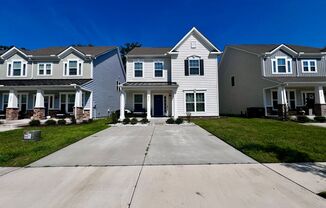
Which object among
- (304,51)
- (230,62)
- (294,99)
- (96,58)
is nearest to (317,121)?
(294,99)

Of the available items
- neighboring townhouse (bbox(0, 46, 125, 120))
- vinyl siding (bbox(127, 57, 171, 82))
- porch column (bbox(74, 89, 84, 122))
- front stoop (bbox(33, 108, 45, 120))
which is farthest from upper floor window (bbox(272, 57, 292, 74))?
front stoop (bbox(33, 108, 45, 120))

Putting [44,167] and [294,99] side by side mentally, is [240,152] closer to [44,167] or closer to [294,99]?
[44,167]

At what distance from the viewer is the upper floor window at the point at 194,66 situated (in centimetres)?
1895

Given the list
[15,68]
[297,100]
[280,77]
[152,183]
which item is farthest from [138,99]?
[297,100]

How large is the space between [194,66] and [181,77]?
1.75 m

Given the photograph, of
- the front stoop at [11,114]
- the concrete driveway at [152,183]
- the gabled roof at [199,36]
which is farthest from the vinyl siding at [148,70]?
the concrete driveway at [152,183]

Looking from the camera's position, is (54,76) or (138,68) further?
(138,68)

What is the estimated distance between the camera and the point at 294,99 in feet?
66.7

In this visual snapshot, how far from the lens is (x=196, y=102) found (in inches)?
739

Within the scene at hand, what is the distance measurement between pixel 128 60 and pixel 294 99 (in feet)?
60.5

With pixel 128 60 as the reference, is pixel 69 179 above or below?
below

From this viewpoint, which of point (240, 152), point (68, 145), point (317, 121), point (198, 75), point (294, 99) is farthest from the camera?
point (294, 99)

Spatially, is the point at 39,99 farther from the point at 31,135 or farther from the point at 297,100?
the point at 297,100

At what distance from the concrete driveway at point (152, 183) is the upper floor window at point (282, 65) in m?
17.8
